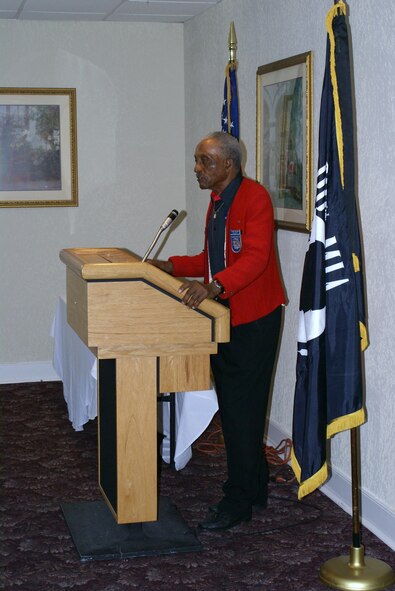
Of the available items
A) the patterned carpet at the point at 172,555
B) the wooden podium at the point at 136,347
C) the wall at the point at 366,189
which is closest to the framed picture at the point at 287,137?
the wall at the point at 366,189

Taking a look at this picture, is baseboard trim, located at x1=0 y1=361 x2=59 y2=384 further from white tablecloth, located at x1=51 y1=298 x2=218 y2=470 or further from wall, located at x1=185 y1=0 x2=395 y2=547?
wall, located at x1=185 y1=0 x2=395 y2=547

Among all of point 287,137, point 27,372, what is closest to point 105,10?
point 287,137

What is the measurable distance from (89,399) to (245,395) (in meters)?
1.51

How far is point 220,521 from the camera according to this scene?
4.00m

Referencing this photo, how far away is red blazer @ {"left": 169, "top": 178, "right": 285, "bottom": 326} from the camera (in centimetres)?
368

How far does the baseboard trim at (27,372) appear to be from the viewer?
7.01m

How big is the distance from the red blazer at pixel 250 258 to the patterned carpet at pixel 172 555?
3.11 ft

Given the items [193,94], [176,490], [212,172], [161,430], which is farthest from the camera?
[193,94]

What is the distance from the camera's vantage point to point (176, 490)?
4.57 meters

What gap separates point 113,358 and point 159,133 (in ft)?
12.5

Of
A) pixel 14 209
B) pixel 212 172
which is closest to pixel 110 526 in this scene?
pixel 212 172

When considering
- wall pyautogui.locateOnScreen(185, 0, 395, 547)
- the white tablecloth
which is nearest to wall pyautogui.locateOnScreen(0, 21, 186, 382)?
the white tablecloth

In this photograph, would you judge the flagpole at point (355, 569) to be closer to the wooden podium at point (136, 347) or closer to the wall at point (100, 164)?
the wooden podium at point (136, 347)

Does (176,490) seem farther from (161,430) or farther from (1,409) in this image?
(1,409)
